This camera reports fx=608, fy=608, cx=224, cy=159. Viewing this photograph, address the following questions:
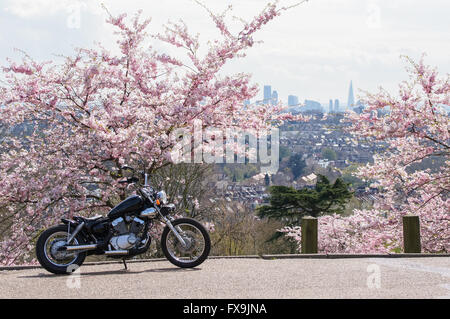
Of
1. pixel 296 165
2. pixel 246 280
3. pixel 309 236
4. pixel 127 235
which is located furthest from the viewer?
pixel 296 165

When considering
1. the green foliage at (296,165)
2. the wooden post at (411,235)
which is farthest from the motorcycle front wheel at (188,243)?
the green foliage at (296,165)

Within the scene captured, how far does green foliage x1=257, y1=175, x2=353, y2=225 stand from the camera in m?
29.9

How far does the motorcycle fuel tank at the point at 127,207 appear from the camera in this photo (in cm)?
809

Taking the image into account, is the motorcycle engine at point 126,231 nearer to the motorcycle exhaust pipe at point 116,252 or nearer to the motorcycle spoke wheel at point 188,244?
the motorcycle exhaust pipe at point 116,252

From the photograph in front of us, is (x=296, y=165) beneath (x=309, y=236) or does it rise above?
above

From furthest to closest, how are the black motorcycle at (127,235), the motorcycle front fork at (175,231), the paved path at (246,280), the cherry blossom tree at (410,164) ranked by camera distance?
the cherry blossom tree at (410,164) < the motorcycle front fork at (175,231) < the black motorcycle at (127,235) < the paved path at (246,280)

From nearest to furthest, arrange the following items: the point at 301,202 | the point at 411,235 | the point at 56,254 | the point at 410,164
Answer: the point at 56,254, the point at 411,235, the point at 410,164, the point at 301,202

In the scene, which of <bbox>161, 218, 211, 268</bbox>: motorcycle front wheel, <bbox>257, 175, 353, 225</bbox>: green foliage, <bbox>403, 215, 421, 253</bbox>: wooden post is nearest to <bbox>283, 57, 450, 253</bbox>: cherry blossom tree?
<bbox>403, 215, 421, 253</bbox>: wooden post

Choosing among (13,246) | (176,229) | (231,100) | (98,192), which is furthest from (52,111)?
(176,229)

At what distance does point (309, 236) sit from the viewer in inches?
397

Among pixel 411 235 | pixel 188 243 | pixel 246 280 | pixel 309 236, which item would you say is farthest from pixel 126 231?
pixel 411 235

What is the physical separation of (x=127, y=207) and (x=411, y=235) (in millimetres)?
4981

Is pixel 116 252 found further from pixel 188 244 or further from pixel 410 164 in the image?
pixel 410 164

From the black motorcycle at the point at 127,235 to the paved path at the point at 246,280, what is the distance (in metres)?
0.23
